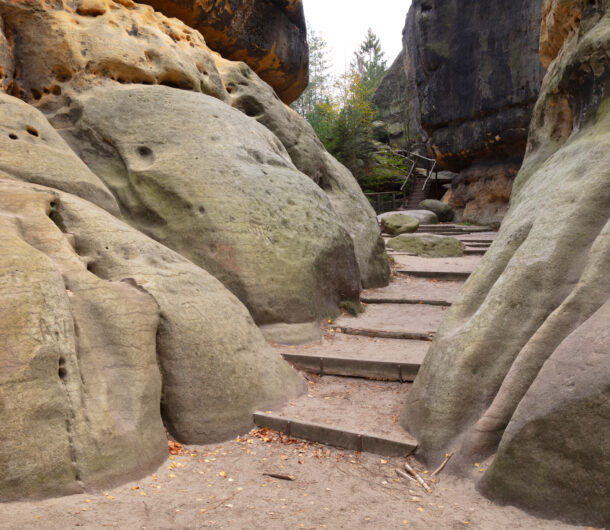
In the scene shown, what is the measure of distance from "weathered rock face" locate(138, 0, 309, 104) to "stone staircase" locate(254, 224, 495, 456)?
6.82m

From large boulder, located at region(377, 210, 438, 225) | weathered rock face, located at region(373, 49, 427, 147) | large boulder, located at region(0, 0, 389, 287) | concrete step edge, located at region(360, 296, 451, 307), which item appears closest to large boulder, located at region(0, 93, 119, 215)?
large boulder, located at region(0, 0, 389, 287)

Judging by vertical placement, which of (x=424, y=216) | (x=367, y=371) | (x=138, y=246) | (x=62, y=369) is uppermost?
(x=424, y=216)

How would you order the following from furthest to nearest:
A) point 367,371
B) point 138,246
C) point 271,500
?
point 367,371 < point 138,246 < point 271,500

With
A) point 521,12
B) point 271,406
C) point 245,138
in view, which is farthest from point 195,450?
point 521,12

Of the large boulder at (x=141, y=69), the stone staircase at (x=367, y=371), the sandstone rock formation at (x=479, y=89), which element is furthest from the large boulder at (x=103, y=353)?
the sandstone rock formation at (x=479, y=89)

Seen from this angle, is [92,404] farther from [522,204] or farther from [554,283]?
[522,204]

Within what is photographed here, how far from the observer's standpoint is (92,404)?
3.28 metres

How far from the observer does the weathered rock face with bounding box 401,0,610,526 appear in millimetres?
2797

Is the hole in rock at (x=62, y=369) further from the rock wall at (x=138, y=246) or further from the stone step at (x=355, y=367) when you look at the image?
the stone step at (x=355, y=367)

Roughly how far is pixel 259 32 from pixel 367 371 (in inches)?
378

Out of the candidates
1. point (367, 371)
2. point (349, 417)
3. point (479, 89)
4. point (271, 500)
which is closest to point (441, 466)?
point (349, 417)

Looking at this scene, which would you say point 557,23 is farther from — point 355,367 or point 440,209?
point 440,209

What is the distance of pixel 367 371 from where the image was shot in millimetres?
5238

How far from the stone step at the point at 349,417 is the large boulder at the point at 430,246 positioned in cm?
742
